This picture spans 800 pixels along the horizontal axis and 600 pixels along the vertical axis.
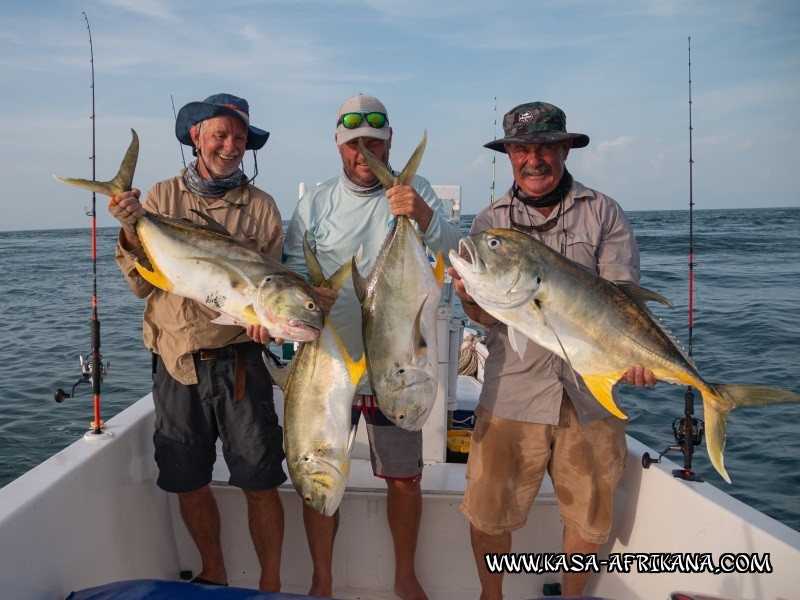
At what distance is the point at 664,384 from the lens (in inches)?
395

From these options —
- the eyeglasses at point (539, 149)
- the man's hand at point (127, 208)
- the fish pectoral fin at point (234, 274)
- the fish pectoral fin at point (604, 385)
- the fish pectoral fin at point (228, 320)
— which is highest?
the eyeglasses at point (539, 149)

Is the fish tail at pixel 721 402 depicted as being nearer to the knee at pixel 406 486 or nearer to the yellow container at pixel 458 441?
the knee at pixel 406 486

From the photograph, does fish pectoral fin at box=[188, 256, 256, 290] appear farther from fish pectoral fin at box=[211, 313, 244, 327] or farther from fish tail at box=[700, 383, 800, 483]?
fish tail at box=[700, 383, 800, 483]

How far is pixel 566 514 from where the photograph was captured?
118 inches

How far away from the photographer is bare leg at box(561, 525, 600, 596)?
296cm

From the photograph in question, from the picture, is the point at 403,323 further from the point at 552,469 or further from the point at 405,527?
the point at 405,527

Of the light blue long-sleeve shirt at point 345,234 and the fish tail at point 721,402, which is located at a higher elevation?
the light blue long-sleeve shirt at point 345,234

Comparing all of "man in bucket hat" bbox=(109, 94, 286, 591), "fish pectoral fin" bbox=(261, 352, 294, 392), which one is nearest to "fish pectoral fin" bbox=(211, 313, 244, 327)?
"fish pectoral fin" bbox=(261, 352, 294, 392)

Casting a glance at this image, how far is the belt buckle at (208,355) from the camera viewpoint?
303 centimetres

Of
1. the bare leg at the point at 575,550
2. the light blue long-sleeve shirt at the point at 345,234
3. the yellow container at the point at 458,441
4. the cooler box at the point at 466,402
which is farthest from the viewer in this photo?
the cooler box at the point at 466,402

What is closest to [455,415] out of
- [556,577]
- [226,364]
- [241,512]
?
[556,577]

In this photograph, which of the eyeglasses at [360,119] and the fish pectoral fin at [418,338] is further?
the eyeglasses at [360,119]

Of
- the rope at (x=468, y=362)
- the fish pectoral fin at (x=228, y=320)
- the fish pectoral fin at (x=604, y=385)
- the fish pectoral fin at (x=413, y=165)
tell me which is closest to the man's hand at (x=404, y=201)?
the fish pectoral fin at (x=413, y=165)

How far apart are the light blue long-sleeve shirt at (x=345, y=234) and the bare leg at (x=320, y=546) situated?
2.26 ft
